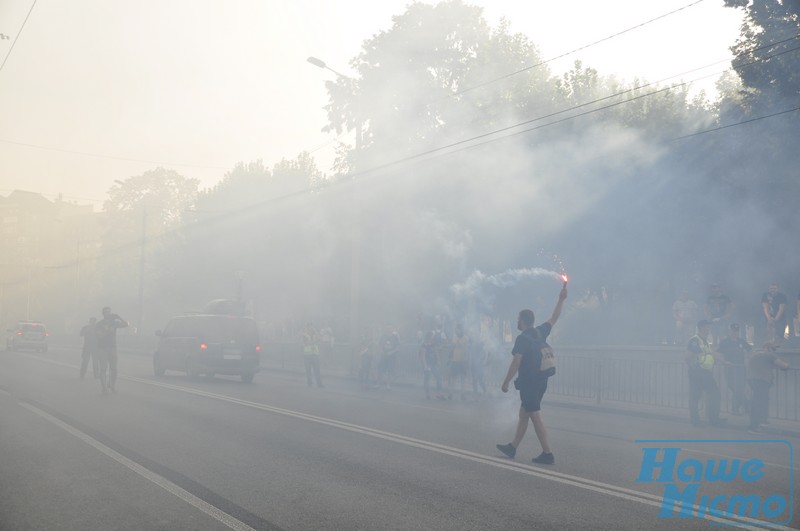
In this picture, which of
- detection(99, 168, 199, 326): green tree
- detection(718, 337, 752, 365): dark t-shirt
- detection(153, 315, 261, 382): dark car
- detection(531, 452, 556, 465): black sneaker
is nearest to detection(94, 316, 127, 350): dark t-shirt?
detection(153, 315, 261, 382): dark car

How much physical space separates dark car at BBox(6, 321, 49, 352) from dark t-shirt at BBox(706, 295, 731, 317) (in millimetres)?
37224

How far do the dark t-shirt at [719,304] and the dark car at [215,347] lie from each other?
1216cm

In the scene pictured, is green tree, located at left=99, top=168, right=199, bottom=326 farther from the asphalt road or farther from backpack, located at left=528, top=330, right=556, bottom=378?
backpack, located at left=528, top=330, right=556, bottom=378

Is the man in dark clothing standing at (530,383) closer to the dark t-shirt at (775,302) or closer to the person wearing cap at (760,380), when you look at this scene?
the person wearing cap at (760,380)

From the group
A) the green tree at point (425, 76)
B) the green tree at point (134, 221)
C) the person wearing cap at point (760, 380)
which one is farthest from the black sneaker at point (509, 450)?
the green tree at point (134, 221)

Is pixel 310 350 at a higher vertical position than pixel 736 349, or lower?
lower

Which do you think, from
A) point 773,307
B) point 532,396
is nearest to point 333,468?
point 532,396

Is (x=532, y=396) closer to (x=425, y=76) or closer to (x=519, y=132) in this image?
(x=519, y=132)

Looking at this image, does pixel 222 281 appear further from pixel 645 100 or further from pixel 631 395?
pixel 631 395

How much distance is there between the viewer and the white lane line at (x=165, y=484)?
244 inches

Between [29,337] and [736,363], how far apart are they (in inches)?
1566

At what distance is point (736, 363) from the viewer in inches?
618

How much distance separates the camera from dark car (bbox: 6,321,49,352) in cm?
4456

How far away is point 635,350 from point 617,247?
19.6 ft
